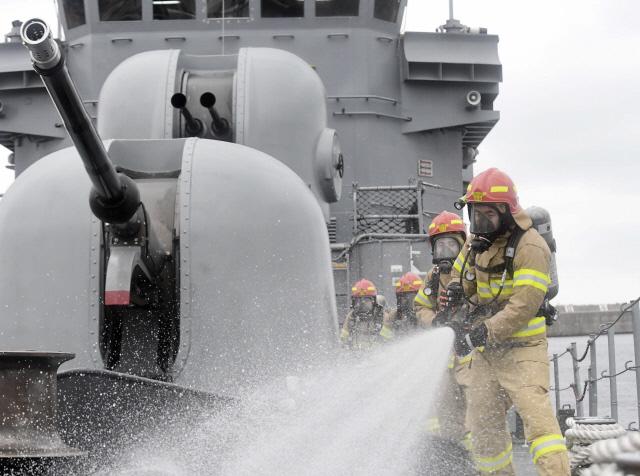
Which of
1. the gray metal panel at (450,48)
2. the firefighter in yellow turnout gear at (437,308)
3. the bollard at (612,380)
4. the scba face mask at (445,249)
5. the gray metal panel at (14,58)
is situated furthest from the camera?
the gray metal panel at (14,58)

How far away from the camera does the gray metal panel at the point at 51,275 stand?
4141 millimetres

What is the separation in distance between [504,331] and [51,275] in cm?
192

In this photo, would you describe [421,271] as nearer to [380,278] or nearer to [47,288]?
[380,278]

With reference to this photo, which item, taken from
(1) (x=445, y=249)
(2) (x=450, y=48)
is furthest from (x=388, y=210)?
(1) (x=445, y=249)

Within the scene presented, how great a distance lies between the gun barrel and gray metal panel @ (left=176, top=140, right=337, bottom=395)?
0.40 meters

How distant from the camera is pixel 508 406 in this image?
4984 mm

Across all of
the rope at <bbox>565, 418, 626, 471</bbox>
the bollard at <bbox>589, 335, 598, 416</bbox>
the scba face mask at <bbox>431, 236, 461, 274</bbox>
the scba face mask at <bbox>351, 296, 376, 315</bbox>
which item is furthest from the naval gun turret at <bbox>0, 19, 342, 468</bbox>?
the scba face mask at <bbox>351, 296, 376, 315</bbox>

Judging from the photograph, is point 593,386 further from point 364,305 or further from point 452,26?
point 452,26

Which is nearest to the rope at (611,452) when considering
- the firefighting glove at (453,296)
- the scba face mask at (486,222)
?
the scba face mask at (486,222)

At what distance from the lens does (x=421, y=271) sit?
9602mm

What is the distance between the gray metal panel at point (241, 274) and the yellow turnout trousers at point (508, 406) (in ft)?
2.81

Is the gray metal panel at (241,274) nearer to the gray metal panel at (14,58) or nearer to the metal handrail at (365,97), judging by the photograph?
the metal handrail at (365,97)

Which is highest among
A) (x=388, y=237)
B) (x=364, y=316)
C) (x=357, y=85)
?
(x=357, y=85)

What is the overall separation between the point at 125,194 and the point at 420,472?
176cm
